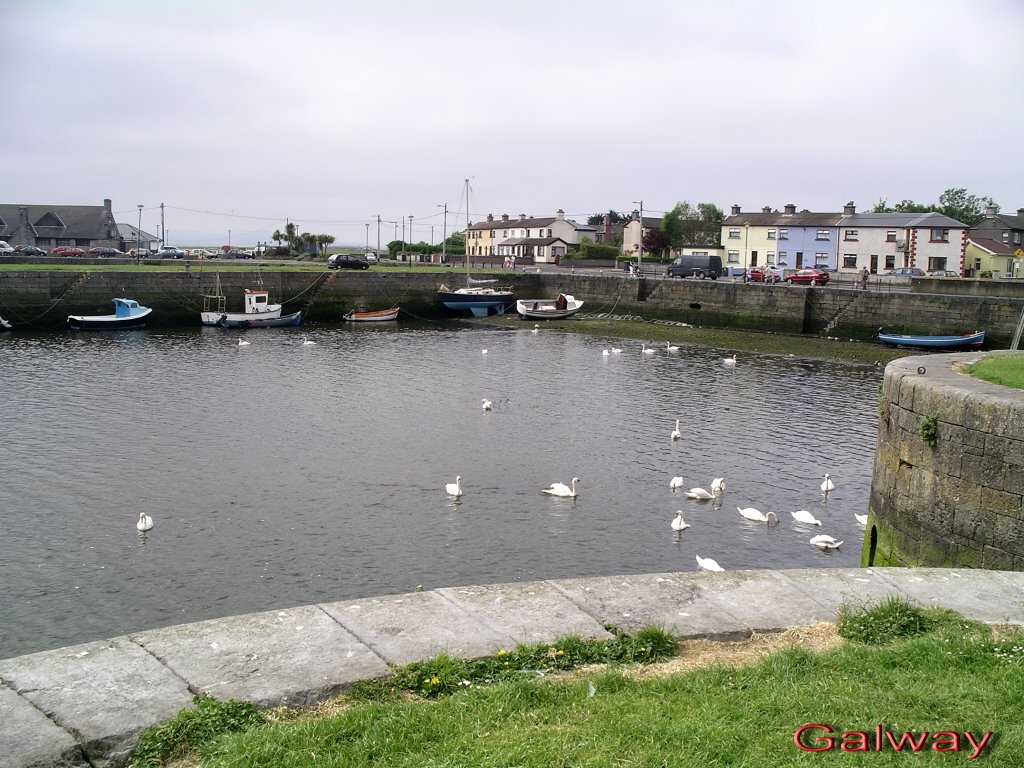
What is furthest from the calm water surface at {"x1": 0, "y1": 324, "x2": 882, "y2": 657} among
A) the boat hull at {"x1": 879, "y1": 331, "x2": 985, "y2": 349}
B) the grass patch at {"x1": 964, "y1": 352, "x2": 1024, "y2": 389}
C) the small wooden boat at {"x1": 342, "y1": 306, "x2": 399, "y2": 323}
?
the small wooden boat at {"x1": 342, "y1": 306, "x2": 399, "y2": 323}

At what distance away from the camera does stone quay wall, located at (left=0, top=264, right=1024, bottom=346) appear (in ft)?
144

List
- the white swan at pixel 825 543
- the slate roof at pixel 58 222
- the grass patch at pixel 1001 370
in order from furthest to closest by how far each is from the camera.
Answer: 1. the slate roof at pixel 58 222
2. the white swan at pixel 825 543
3. the grass patch at pixel 1001 370

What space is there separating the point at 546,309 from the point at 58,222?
239ft

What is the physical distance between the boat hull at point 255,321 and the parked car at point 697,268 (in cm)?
2984

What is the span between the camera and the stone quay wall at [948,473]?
10.2 meters

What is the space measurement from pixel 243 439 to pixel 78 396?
9164 mm

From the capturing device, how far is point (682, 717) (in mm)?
4980

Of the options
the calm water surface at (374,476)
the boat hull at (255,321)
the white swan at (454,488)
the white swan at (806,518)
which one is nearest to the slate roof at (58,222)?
the boat hull at (255,321)

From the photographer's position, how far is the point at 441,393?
103 ft

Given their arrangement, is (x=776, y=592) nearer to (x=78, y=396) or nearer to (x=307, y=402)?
(x=307, y=402)

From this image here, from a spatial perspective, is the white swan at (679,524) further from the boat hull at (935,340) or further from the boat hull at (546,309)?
the boat hull at (546,309)

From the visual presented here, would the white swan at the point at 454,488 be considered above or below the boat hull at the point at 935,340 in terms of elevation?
below

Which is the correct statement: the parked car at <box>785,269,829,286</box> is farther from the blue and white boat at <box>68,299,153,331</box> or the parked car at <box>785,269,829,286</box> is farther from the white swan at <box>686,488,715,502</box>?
the white swan at <box>686,488,715,502</box>

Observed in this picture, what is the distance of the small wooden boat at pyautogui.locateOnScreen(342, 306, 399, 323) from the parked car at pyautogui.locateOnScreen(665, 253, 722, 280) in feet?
75.7
